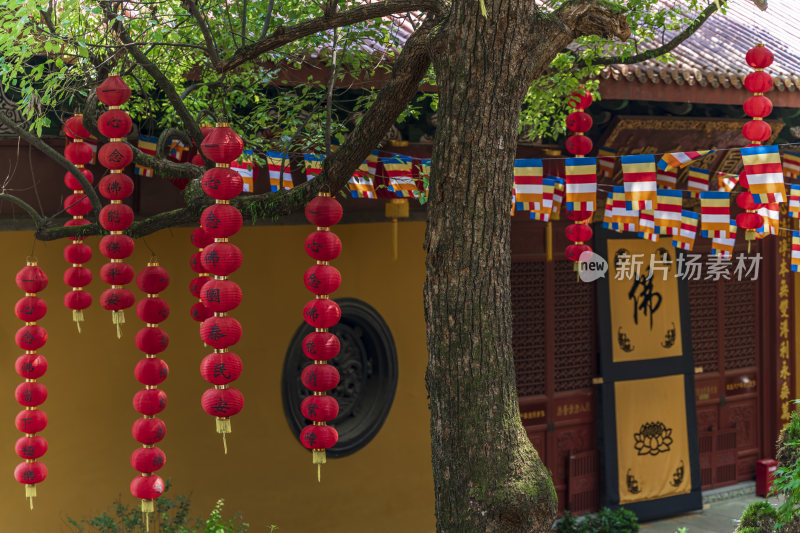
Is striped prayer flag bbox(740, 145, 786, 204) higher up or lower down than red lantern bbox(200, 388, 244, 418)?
higher up

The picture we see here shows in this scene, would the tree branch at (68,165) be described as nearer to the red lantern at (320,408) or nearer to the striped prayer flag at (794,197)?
the red lantern at (320,408)

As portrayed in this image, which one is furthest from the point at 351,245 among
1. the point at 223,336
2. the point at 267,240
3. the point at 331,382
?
the point at 223,336

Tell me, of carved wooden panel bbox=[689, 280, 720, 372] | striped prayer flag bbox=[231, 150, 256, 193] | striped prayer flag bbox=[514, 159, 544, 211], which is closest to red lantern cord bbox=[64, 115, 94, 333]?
striped prayer flag bbox=[231, 150, 256, 193]

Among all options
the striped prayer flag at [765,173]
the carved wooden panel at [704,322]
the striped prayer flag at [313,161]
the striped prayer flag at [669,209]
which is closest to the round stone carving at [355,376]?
the striped prayer flag at [313,161]

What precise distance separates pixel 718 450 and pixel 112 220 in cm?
793

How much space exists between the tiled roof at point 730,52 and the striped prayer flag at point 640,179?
78 cm

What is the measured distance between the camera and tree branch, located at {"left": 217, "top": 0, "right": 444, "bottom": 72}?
15.7 ft

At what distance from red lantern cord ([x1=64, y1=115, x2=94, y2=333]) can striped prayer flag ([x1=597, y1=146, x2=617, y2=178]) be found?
510cm

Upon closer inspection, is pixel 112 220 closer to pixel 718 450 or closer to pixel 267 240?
pixel 267 240

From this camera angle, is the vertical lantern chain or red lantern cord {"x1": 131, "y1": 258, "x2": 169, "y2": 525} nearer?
the vertical lantern chain

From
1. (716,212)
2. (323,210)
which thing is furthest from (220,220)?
(716,212)

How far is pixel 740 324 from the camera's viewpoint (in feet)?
35.9

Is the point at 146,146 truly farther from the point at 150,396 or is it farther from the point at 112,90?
the point at 150,396

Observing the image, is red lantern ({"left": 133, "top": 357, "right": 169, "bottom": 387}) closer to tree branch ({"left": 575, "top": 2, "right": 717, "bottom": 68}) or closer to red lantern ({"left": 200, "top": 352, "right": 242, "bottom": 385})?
red lantern ({"left": 200, "top": 352, "right": 242, "bottom": 385})
